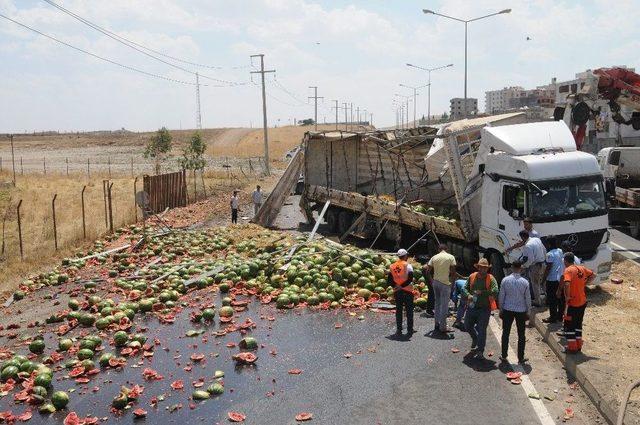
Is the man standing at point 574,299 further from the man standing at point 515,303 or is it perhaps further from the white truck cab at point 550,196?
the white truck cab at point 550,196

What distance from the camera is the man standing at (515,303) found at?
10.1 m

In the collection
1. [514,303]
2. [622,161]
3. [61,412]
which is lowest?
[61,412]

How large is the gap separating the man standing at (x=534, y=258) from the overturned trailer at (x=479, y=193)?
3.18 ft

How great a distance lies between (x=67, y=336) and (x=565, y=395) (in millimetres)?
9466

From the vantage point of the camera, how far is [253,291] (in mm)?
15352

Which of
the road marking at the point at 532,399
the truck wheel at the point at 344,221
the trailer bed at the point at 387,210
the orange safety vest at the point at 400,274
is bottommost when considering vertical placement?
the road marking at the point at 532,399

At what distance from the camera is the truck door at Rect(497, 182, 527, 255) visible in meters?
13.5

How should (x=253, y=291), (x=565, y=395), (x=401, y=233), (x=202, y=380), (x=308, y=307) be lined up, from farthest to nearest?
(x=401, y=233) < (x=253, y=291) < (x=308, y=307) < (x=202, y=380) < (x=565, y=395)

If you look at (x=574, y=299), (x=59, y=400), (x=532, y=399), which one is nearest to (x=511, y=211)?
(x=574, y=299)

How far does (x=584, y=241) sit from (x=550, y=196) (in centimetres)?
118

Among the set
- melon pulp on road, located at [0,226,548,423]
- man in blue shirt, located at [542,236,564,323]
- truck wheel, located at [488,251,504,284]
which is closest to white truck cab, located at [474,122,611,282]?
truck wheel, located at [488,251,504,284]

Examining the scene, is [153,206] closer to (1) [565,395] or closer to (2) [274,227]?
(2) [274,227]

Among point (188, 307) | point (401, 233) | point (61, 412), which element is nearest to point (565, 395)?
point (61, 412)

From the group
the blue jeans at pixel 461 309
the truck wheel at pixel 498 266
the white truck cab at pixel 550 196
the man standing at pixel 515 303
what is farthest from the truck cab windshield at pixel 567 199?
the man standing at pixel 515 303
